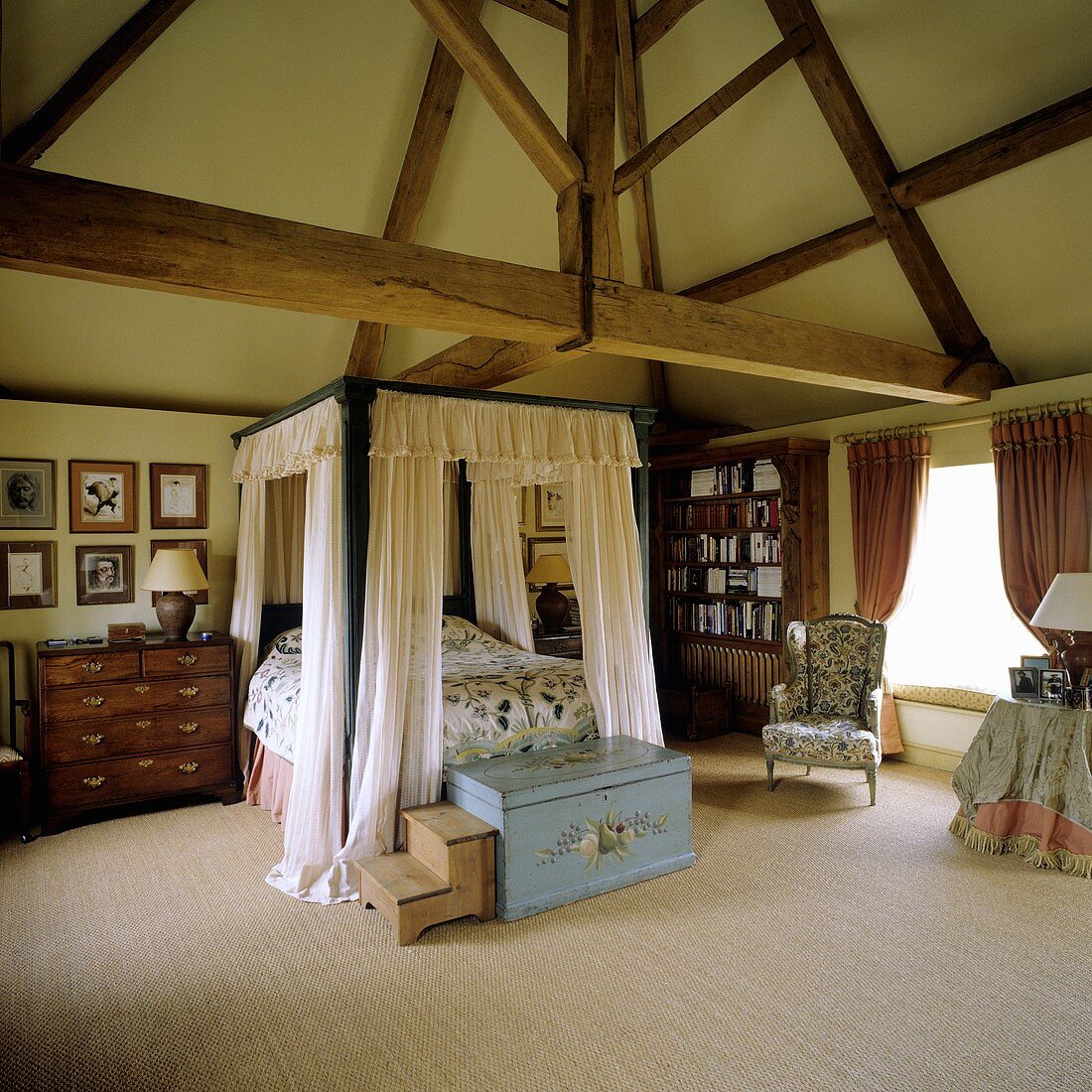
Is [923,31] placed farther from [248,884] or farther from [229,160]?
[248,884]

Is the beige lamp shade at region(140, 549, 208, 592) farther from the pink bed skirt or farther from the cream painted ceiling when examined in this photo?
the cream painted ceiling

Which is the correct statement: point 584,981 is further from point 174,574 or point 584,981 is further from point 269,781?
point 174,574

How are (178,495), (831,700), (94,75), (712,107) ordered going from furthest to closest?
(178,495) → (831,700) → (712,107) → (94,75)

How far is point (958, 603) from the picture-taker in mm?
5484

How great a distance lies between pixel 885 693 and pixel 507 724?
9.71ft

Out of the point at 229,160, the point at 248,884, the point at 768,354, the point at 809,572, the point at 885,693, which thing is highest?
the point at 229,160

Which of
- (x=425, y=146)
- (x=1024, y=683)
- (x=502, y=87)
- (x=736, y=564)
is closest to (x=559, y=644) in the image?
(x=736, y=564)

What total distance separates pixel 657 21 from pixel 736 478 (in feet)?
10.4

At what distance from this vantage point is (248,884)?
144 inches

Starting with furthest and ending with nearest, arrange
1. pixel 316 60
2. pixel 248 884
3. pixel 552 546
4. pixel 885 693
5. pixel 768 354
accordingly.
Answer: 1. pixel 552 546
2. pixel 885 693
3. pixel 316 60
4. pixel 768 354
5. pixel 248 884

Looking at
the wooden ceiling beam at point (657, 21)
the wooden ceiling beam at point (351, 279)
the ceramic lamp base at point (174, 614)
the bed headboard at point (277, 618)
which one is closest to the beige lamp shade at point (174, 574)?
the ceramic lamp base at point (174, 614)

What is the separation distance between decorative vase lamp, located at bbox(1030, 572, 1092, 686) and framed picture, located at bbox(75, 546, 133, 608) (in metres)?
5.09

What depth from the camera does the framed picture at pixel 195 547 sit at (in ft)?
17.1

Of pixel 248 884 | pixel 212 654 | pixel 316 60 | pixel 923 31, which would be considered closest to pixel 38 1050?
pixel 248 884
